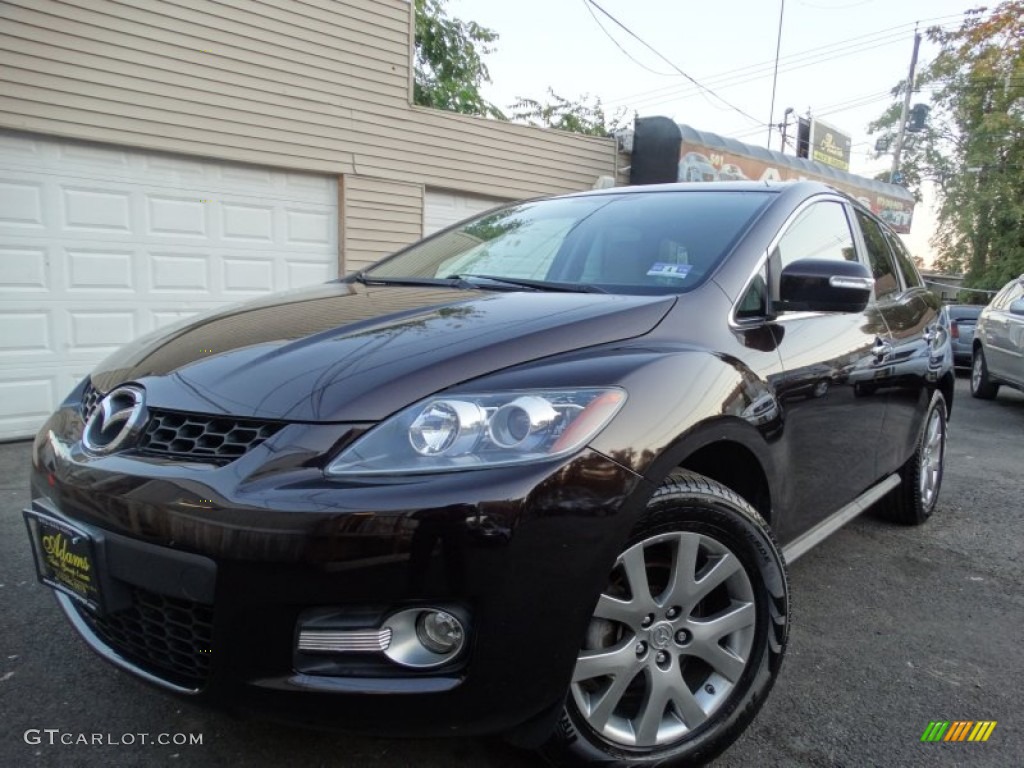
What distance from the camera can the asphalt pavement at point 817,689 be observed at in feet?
6.38

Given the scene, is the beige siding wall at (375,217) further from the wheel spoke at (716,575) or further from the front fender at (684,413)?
the wheel spoke at (716,575)

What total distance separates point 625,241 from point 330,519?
1628 millimetres

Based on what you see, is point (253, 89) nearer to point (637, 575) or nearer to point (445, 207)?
point (445, 207)

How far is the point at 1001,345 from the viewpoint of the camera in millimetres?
8281

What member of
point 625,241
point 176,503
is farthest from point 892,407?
point 176,503

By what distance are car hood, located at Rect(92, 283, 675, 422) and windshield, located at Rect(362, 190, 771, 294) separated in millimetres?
287

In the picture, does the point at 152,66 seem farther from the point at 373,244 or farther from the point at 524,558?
the point at 524,558

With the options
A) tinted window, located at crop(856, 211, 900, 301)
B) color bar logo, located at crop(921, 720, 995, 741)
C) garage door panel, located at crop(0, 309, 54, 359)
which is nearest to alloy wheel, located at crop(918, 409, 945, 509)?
tinted window, located at crop(856, 211, 900, 301)

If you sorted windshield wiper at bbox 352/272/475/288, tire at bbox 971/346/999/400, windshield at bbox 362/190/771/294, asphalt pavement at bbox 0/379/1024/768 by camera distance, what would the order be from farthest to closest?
tire at bbox 971/346/999/400, windshield wiper at bbox 352/272/475/288, windshield at bbox 362/190/771/294, asphalt pavement at bbox 0/379/1024/768

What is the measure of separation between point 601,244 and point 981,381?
28.5ft

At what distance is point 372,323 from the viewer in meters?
1.99

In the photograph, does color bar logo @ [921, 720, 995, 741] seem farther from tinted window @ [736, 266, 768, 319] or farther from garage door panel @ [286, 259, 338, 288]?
garage door panel @ [286, 259, 338, 288]

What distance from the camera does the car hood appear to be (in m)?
1.60

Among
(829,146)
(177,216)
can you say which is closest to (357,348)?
(177,216)
